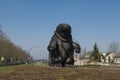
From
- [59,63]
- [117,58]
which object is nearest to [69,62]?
[59,63]

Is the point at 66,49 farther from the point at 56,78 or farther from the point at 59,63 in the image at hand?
the point at 56,78

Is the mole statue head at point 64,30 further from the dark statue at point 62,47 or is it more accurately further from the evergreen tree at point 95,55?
the evergreen tree at point 95,55

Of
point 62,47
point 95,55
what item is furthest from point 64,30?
point 95,55

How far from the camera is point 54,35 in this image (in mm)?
23656

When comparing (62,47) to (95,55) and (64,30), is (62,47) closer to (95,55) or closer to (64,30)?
(64,30)

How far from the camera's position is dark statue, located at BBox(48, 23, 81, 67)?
22.2 metres

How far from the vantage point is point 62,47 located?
22359 mm

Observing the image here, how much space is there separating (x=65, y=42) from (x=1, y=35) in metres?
51.7

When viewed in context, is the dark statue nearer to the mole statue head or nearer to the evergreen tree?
the mole statue head

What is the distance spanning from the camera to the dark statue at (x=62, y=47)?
22.2 m

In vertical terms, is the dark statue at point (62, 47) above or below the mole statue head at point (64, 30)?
below

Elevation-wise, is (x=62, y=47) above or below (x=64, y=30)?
below

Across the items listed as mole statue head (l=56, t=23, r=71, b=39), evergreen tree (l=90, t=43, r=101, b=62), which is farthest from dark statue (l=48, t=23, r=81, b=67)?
evergreen tree (l=90, t=43, r=101, b=62)

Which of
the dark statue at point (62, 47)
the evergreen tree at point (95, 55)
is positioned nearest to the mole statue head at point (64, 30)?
Answer: the dark statue at point (62, 47)
